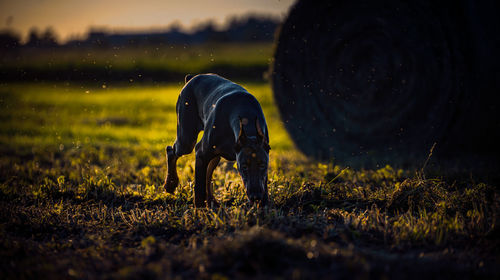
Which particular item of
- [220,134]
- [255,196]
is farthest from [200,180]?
[255,196]

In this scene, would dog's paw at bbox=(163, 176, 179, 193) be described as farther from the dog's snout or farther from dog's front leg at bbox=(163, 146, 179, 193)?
the dog's snout

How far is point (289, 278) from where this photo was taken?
2.94 meters

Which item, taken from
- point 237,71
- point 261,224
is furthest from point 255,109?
point 237,71

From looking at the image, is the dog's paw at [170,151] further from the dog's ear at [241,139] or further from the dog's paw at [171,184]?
the dog's ear at [241,139]

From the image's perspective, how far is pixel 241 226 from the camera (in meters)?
4.07

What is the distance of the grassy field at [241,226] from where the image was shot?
3.20 metres

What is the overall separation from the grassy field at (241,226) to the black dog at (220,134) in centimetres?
31

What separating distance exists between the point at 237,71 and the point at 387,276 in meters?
24.9

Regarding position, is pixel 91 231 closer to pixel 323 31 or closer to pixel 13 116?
pixel 323 31

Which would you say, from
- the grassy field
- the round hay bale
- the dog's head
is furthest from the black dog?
the round hay bale

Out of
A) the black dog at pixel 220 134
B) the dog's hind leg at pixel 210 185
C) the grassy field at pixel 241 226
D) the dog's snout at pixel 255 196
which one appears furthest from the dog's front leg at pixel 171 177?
the dog's snout at pixel 255 196

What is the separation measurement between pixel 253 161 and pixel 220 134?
0.81 m

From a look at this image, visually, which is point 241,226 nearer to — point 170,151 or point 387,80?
point 170,151

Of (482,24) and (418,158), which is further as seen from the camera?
(418,158)
